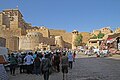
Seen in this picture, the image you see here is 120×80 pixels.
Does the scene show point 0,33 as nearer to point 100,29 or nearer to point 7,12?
point 7,12

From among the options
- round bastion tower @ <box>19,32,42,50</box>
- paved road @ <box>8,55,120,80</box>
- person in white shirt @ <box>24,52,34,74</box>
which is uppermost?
round bastion tower @ <box>19,32,42,50</box>

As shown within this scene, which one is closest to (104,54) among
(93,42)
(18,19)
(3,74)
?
(3,74)

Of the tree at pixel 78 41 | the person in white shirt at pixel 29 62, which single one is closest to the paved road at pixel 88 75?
the person in white shirt at pixel 29 62

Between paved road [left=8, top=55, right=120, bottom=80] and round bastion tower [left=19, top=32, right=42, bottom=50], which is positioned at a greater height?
round bastion tower [left=19, top=32, right=42, bottom=50]

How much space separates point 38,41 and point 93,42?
17931 millimetres

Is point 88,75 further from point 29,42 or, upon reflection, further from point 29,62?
point 29,42

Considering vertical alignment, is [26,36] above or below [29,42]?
above

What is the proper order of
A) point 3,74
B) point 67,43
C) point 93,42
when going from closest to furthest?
point 3,74
point 93,42
point 67,43

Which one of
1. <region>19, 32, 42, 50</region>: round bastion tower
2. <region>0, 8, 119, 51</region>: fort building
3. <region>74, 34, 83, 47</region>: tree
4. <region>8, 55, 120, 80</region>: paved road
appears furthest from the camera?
<region>74, 34, 83, 47</region>: tree

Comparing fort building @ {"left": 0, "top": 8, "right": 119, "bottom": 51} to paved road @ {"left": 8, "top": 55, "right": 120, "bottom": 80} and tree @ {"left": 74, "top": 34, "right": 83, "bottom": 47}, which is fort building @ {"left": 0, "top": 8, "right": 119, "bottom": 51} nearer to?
tree @ {"left": 74, "top": 34, "right": 83, "bottom": 47}

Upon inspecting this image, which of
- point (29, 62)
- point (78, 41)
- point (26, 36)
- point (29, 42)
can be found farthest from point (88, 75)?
point (78, 41)

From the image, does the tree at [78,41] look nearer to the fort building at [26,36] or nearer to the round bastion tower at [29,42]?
the fort building at [26,36]

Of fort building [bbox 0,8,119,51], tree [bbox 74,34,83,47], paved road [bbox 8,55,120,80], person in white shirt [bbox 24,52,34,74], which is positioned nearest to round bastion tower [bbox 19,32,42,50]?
fort building [bbox 0,8,119,51]

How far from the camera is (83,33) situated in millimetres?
114375
